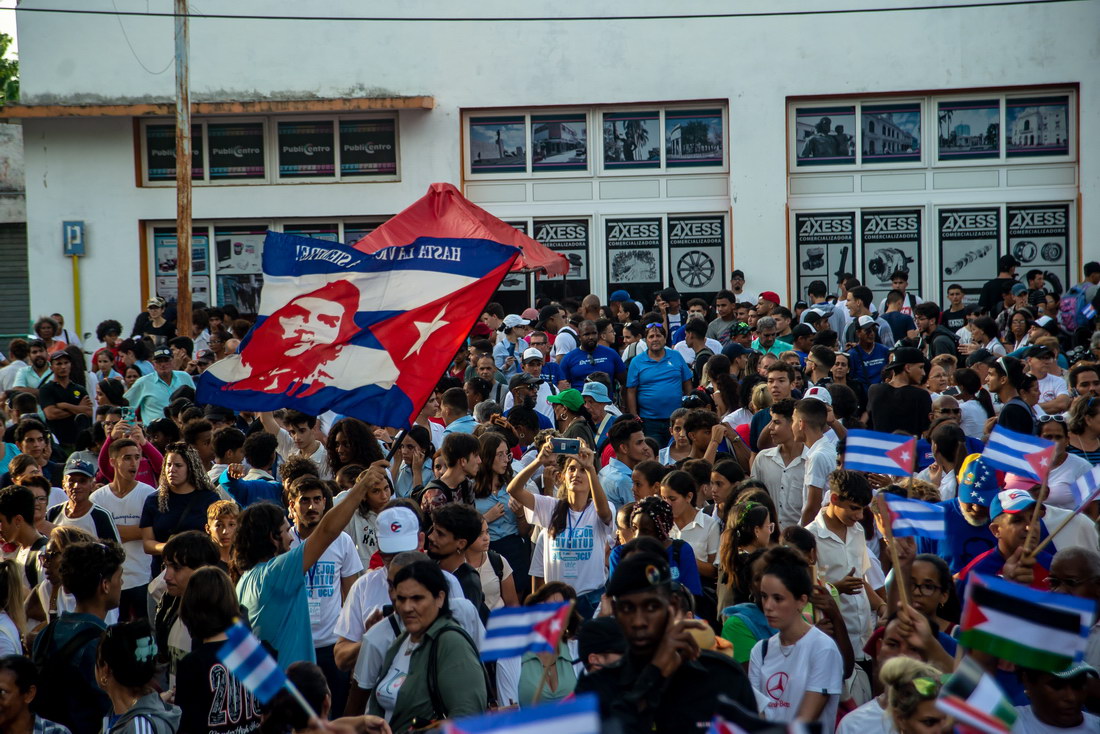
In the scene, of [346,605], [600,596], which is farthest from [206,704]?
[600,596]

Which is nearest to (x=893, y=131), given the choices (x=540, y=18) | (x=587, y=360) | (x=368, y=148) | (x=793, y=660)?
(x=540, y=18)

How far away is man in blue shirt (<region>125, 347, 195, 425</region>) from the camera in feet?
45.1

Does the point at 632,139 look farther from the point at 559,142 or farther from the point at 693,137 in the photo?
the point at 559,142

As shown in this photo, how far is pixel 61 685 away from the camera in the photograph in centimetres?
596

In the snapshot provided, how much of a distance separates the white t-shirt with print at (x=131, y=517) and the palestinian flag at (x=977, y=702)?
21.0 feet

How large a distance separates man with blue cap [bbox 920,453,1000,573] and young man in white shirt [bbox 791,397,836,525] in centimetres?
116

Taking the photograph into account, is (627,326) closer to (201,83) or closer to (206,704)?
(206,704)

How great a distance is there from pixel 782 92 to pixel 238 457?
15.8 m

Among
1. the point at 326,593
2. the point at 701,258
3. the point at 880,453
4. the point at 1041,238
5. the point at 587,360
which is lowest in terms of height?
the point at 326,593

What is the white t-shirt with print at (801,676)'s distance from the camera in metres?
5.90

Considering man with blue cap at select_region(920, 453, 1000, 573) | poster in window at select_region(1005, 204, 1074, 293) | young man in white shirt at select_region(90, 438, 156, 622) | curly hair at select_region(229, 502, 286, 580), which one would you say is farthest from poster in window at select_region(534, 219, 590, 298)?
curly hair at select_region(229, 502, 286, 580)

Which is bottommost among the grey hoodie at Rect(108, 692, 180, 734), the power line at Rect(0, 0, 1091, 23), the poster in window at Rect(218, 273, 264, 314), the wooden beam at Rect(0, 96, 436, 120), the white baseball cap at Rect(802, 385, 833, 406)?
the grey hoodie at Rect(108, 692, 180, 734)

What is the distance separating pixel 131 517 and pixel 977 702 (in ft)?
22.4

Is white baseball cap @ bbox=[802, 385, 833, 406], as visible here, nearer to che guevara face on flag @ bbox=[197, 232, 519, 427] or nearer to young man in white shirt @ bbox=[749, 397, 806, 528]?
young man in white shirt @ bbox=[749, 397, 806, 528]
